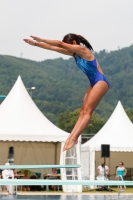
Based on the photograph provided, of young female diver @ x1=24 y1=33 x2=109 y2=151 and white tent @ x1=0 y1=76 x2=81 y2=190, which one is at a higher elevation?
white tent @ x1=0 y1=76 x2=81 y2=190

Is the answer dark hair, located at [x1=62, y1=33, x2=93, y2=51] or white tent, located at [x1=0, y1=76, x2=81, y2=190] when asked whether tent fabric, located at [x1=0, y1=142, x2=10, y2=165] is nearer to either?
white tent, located at [x1=0, y1=76, x2=81, y2=190]

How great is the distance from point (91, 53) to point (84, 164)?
2140 centimetres

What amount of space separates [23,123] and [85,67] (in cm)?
1667

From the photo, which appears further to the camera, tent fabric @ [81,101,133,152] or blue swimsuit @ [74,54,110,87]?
tent fabric @ [81,101,133,152]

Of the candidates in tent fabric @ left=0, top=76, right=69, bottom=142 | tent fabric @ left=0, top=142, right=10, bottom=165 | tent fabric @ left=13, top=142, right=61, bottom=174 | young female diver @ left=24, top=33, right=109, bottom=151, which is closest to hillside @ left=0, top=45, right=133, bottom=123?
tent fabric @ left=13, top=142, right=61, bottom=174

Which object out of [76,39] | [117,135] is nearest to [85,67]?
[76,39]

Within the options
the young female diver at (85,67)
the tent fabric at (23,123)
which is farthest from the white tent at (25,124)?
the young female diver at (85,67)

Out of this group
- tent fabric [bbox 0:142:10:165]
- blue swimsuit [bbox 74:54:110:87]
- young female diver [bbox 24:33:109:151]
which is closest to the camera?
young female diver [bbox 24:33:109:151]

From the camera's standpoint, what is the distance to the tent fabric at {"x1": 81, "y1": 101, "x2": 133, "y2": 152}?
27.2 meters

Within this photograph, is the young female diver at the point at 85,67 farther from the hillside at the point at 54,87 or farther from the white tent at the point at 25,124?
the hillside at the point at 54,87

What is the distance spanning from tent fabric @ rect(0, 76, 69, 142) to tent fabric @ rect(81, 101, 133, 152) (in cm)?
357

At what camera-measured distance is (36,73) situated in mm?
173000

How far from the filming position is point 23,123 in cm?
2430

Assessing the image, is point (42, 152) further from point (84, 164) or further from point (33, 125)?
point (33, 125)
